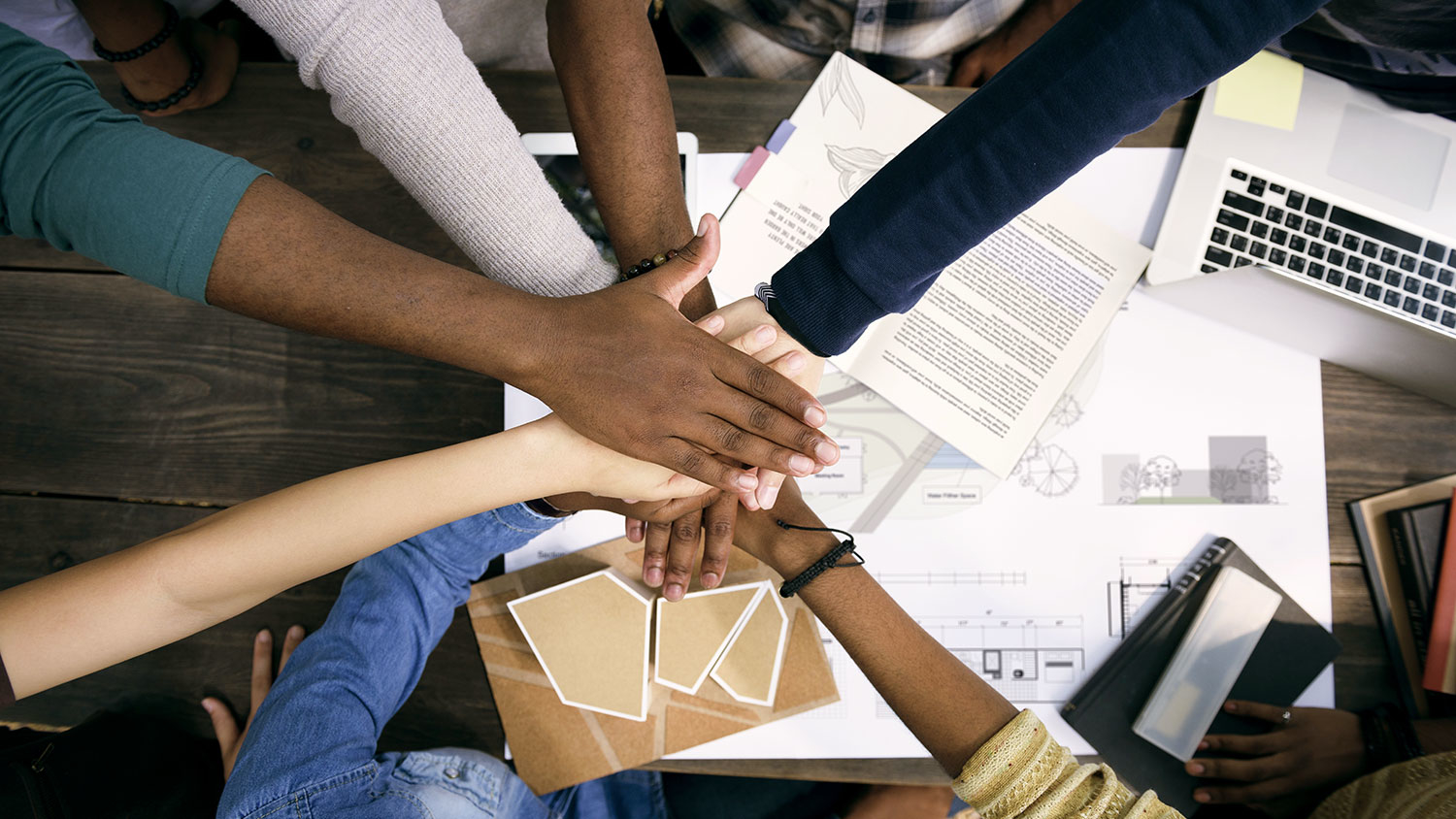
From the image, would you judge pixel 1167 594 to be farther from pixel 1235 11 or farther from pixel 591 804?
pixel 591 804

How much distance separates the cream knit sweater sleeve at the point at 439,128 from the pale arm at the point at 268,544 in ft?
0.69

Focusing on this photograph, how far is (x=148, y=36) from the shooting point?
3.05 ft

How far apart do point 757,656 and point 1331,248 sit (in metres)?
0.87

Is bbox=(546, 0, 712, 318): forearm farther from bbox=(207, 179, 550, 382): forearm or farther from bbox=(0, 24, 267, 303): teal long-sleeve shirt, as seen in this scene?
bbox=(0, 24, 267, 303): teal long-sleeve shirt

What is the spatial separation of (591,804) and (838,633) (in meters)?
0.45

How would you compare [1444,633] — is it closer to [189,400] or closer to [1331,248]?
[1331,248]

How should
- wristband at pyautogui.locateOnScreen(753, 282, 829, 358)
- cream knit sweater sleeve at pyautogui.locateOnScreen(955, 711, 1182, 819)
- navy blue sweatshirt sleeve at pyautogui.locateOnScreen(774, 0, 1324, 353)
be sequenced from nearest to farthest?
1. navy blue sweatshirt sleeve at pyautogui.locateOnScreen(774, 0, 1324, 353)
2. cream knit sweater sleeve at pyautogui.locateOnScreen(955, 711, 1182, 819)
3. wristband at pyautogui.locateOnScreen(753, 282, 829, 358)

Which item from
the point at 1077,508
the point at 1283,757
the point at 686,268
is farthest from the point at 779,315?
the point at 1283,757

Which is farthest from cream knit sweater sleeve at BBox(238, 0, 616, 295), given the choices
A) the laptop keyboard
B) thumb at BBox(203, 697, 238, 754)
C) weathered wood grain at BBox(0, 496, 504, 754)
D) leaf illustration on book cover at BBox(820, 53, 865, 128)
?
the laptop keyboard

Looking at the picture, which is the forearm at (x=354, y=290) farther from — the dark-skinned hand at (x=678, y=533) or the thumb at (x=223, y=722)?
the thumb at (x=223, y=722)

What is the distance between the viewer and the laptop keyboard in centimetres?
86

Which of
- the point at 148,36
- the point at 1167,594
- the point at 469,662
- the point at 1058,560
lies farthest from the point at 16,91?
the point at 1167,594

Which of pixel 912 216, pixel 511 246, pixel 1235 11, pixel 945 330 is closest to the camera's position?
pixel 1235 11

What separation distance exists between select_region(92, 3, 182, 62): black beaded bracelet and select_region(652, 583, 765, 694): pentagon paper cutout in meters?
0.98
